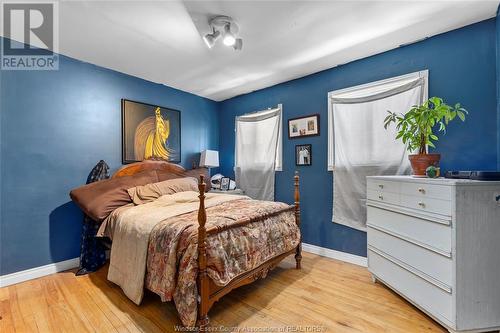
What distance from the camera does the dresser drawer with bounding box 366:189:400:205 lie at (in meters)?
2.09

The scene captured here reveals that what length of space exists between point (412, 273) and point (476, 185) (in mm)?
820

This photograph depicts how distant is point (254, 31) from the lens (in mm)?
2307

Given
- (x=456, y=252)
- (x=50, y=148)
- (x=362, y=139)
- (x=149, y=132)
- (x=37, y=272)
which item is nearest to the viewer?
(x=456, y=252)

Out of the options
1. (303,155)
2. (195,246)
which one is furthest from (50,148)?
(303,155)

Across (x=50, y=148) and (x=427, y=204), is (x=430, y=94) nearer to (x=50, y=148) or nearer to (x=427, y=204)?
(x=427, y=204)

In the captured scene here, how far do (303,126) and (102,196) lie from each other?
8.88 ft

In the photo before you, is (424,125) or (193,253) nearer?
(193,253)

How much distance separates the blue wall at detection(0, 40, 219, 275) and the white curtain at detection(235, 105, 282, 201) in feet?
6.15

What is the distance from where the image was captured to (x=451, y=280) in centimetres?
158

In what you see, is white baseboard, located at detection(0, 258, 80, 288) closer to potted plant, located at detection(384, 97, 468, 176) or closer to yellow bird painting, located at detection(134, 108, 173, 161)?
yellow bird painting, located at detection(134, 108, 173, 161)

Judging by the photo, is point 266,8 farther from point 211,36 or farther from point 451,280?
point 451,280

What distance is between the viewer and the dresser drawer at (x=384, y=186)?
2.08 m

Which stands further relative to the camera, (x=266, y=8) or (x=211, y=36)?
(x=211, y=36)

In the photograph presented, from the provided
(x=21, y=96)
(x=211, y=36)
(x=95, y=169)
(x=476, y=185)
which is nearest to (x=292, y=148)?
(x=211, y=36)
